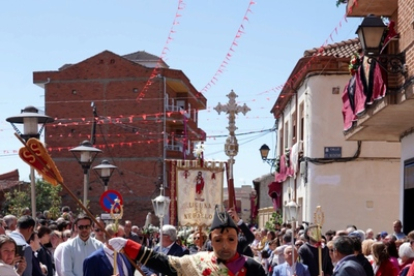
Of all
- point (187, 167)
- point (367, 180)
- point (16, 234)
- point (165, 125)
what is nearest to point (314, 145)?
point (367, 180)

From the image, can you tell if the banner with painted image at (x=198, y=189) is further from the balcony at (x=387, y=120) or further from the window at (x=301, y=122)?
the window at (x=301, y=122)

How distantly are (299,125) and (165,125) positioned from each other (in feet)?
69.9

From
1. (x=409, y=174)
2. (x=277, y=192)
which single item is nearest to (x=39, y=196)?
(x=277, y=192)

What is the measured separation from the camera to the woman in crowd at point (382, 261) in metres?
10.1

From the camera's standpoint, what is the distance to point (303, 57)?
1064 inches

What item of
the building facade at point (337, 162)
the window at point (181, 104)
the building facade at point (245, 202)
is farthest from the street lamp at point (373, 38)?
the building facade at point (245, 202)

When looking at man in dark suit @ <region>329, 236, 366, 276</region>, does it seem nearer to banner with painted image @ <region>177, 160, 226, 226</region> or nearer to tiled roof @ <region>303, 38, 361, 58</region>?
banner with painted image @ <region>177, 160, 226, 226</region>

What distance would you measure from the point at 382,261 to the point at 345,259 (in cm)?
143

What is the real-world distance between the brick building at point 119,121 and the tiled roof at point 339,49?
2274 cm

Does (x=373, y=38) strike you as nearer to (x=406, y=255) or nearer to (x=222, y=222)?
(x=406, y=255)

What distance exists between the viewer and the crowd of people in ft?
23.2

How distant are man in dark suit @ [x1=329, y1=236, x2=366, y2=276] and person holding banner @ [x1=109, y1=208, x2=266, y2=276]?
72.6 inches

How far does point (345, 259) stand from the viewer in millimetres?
8898

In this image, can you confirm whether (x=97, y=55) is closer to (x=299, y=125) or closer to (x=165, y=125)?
(x=165, y=125)
